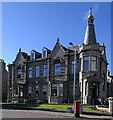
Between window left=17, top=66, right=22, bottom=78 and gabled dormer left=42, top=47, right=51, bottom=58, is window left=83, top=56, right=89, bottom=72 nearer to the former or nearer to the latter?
gabled dormer left=42, top=47, right=51, bottom=58

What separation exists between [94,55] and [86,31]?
521 cm

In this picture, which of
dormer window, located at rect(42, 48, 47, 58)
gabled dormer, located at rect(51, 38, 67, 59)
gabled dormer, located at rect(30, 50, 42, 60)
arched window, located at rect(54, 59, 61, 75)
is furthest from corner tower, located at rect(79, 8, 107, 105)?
gabled dormer, located at rect(30, 50, 42, 60)

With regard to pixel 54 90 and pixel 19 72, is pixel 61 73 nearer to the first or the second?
pixel 54 90

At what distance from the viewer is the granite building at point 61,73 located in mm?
40188

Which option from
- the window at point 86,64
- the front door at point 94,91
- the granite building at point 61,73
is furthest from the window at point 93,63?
the front door at point 94,91

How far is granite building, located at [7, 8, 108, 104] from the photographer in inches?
1582

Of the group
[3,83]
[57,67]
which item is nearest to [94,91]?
[57,67]

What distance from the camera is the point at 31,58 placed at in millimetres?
51500

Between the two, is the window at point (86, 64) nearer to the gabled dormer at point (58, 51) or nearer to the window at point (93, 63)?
the window at point (93, 63)

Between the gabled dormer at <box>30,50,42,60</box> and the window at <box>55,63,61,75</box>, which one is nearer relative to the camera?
the window at <box>55,63,61,75</box>

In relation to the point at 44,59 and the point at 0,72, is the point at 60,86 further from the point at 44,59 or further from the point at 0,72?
the point at 0,72

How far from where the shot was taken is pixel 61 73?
44.5 metres

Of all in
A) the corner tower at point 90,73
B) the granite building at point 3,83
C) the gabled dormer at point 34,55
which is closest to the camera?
the corner tower at point 90,73

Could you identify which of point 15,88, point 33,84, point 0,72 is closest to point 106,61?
point 33,84
